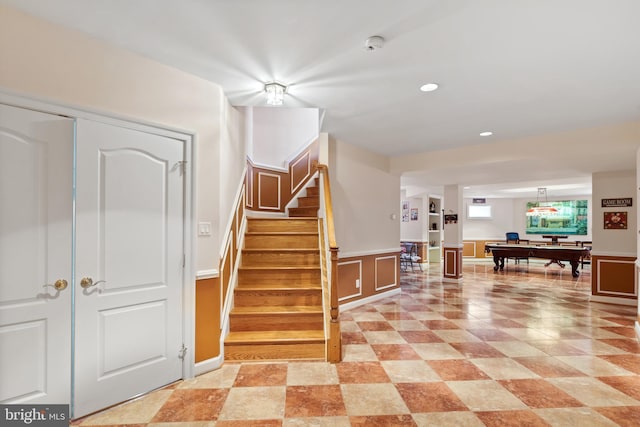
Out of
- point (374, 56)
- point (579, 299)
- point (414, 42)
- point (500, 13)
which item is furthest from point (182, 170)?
point (579, 299)

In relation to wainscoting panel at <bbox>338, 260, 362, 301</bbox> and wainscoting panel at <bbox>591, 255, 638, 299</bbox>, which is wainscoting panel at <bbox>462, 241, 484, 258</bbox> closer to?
wainscoting panel at <bbox>591, 255, 638, 299</bbox>

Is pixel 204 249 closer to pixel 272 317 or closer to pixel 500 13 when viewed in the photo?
pixel 272 317

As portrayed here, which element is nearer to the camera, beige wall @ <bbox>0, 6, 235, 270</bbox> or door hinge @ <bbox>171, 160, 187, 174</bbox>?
beige wall @ <bbox>0, 6, 235, 270</bbox>

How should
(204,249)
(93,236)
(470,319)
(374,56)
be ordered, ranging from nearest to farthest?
1. (93,236)
2. (374,56)
3. (204,249)
4. (470,319)

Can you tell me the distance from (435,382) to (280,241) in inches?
96.2

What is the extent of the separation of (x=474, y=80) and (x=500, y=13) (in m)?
0.95

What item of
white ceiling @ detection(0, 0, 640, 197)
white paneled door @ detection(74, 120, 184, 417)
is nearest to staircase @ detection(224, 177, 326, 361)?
white paneled door @ detection(74, 120, 184, 417)

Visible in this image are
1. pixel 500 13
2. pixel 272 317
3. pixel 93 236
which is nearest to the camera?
pixel 500 13

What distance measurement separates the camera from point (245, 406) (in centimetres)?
233

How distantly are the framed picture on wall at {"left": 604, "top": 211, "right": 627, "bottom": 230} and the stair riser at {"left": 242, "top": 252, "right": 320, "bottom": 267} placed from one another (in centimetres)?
531

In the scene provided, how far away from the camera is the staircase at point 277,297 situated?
122 inches

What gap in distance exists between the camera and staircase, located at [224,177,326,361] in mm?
3088

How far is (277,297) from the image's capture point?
11.7 feet

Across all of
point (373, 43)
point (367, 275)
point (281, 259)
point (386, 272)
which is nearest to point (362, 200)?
point (367, 275)
